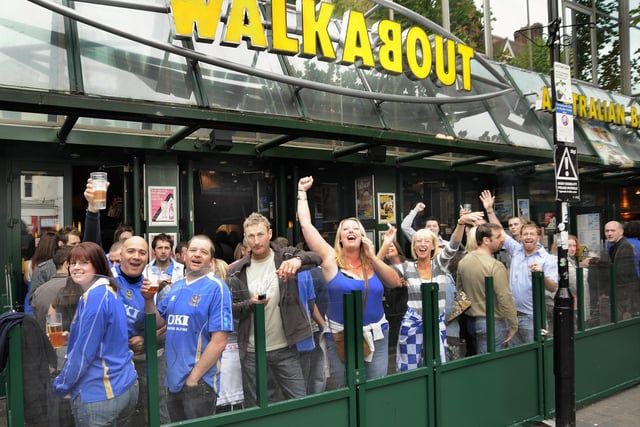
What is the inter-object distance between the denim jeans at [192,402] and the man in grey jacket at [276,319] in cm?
27

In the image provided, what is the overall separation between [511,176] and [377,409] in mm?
9431

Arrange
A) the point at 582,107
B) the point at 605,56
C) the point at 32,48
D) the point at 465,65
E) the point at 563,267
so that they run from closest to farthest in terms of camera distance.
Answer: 1. the point at 563,267
2. the point at 32,48
3. the point at 465,65
4. the point at 582,107
5. the point at 605,56

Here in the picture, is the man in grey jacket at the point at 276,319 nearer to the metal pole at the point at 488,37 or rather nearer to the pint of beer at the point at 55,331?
the pint of beer at the point at 55,331

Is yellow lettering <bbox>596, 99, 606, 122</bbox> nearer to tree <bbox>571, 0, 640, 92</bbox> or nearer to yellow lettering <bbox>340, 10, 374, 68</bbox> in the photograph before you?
tree <bbox>571, 0, 640, 92</bbox>

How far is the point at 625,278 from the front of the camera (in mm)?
7035

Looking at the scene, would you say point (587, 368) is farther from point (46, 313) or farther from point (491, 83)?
point (491, 83)

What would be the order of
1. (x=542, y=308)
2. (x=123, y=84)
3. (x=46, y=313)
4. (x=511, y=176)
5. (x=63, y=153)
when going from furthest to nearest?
(x=511, y=176)
(x=63, y=153)
(x=123, y=84)
(x=542, y=308)
(x=46, y=313)

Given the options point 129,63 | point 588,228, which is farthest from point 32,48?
point 588,228

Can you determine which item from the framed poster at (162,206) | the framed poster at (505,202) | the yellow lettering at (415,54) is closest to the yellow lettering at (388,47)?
the yellow lettering at (415,54)

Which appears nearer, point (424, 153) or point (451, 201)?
point (424, 153)

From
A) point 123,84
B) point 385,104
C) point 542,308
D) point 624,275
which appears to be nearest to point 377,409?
point 542,308

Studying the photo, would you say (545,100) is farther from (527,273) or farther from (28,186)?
(28,186)

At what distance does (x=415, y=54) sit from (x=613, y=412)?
6.03m

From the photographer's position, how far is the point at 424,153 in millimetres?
9672
